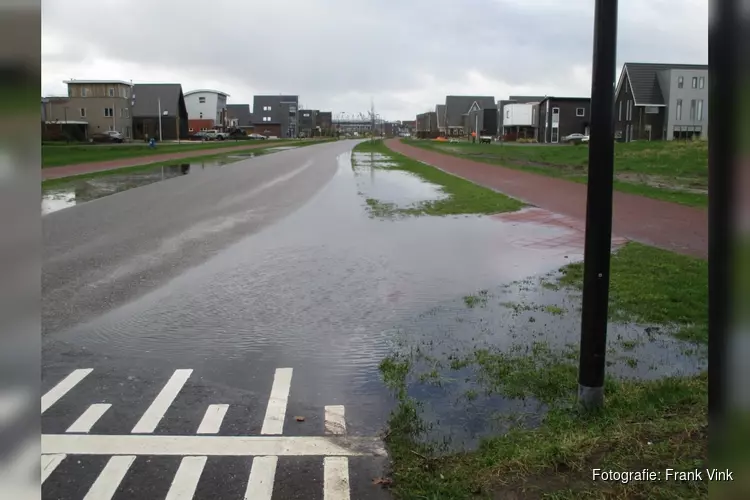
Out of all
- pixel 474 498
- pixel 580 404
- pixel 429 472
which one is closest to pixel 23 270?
pixel 474 498

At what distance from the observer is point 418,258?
35.1 feet

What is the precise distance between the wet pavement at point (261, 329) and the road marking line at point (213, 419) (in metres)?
0.02

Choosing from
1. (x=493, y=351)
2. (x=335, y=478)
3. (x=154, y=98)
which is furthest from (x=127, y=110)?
(x=335, y=478)

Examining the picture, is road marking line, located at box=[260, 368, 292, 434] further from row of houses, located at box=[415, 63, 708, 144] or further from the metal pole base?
row of houses, located at box=[415, 63, 708, 144]

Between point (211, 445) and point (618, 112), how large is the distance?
7284cm

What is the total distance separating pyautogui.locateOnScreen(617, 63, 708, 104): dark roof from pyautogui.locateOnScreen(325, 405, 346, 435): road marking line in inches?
2635

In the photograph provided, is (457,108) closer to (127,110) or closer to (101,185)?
(127,110)

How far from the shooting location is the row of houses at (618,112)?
63688 millimetres

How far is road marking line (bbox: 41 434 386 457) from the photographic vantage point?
13.9 feet

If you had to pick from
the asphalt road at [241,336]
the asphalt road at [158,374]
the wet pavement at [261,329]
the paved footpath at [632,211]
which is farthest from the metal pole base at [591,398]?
the paved footpath at [632,211]

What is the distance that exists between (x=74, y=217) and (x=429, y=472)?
1285cm

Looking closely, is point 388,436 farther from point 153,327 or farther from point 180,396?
point 153,327

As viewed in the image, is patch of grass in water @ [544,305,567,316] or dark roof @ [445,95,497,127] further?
dark roof @ [445,95,497,127]

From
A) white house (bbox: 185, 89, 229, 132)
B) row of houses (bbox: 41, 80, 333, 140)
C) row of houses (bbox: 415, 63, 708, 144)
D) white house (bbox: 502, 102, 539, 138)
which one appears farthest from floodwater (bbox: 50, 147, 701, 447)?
white house (bbox: 185, 89, 229, 132)
